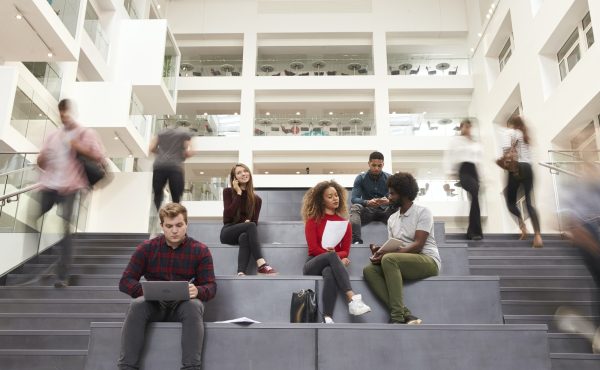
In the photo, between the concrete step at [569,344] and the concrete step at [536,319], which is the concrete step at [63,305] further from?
the concrete step at [569,344]

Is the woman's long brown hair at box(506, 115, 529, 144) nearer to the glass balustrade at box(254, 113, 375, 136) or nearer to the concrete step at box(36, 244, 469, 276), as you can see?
the concrete step at box(36, 244, 469, 276)

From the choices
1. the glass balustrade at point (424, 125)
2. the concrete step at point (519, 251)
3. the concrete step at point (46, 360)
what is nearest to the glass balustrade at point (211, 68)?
the glass balustrade at point (424, 125)

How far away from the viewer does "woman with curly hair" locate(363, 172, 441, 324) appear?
4035 mm

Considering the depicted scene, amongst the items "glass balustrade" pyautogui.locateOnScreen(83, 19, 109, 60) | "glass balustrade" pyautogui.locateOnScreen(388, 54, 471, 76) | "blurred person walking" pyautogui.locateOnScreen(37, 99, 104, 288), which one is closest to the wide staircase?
"blurred person walking" pyautogui.locateOnScreen(37, 99, 104, 288)

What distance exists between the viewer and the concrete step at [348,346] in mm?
3365

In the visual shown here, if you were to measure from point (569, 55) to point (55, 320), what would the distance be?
1179cm

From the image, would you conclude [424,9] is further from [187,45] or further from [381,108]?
[187,45]

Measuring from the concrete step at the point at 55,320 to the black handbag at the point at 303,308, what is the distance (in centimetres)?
153

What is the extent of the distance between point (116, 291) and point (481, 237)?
416 centimetres

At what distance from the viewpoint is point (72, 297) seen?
16.3ft

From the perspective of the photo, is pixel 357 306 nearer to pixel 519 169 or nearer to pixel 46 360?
pixel 46 360

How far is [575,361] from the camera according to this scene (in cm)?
363

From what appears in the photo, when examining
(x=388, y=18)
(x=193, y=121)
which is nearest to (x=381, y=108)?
(x=388, y=18)

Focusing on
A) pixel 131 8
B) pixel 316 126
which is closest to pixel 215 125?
pixel 316 126
